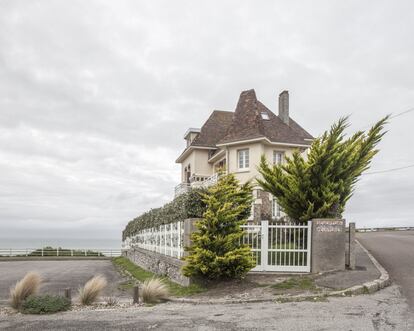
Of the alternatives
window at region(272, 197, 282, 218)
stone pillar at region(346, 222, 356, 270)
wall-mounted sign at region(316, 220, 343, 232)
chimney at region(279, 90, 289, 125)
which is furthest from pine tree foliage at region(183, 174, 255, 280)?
chimney at region(279, 90, 289, 125)

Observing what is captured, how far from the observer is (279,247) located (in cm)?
1320

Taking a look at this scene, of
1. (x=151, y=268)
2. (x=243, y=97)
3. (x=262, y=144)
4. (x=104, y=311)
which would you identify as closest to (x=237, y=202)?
(x=104, y=311)

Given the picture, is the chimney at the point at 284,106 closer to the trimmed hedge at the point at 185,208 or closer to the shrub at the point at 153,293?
the trimmed hedge at the point at 185,208

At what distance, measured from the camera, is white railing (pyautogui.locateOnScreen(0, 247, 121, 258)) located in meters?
39.1

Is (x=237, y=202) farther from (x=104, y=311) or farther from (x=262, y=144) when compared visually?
(x=262, y=144)

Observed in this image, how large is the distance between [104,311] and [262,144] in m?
20.0

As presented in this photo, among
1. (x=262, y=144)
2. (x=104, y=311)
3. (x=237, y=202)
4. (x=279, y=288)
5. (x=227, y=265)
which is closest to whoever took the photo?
(x=104, y=311)

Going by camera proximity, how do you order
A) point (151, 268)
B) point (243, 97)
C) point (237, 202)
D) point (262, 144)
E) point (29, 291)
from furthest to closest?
1. point (243, 97)
2. point (262, 144)
3. point (151, 268)
4. point (237, 202)
5. point (29, 291)

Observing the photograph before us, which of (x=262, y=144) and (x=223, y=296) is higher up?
(x=262, y=144)

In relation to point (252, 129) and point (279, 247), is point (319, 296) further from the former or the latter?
point (252, 129)

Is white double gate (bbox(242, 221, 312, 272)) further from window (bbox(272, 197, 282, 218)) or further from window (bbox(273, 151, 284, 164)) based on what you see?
window (bbox(273, 151, 284, 164))

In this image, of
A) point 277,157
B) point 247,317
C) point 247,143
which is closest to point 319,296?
point 247,317

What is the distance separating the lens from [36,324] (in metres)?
8.28

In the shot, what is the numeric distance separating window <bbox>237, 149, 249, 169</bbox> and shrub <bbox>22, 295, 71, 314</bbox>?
19607mm
